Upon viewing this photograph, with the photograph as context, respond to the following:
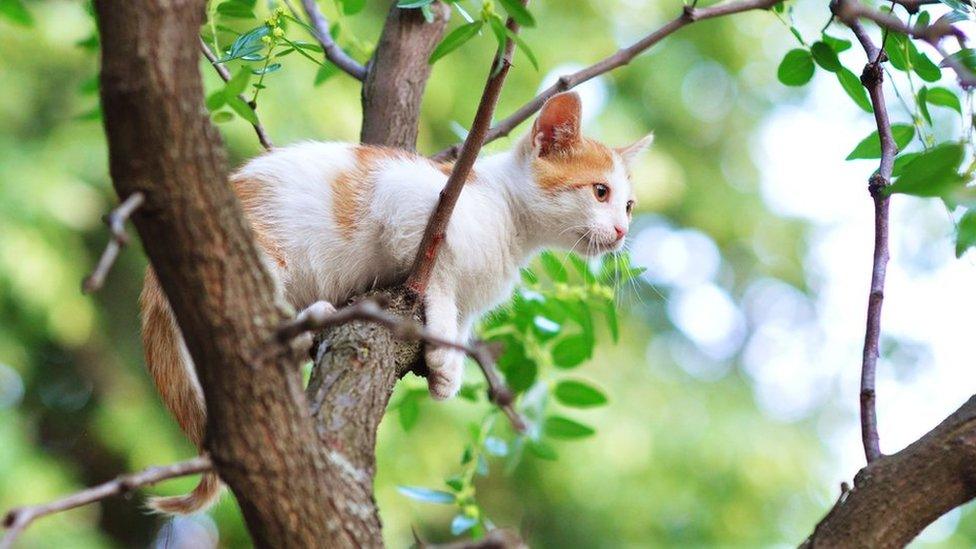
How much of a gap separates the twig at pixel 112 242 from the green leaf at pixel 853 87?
3.65 ft

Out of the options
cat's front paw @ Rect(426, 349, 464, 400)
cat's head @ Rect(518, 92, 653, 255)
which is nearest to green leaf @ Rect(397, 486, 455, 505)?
cat's front paw @ Rect(426, 349, 464, 400)

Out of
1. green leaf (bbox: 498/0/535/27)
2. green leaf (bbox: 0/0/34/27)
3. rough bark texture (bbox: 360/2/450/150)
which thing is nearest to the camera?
green leaf (bbox: 498/0/535/27)

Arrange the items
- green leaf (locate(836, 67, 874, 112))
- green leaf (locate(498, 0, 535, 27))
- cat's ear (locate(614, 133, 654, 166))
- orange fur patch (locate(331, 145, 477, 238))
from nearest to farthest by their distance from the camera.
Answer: green leaf (locate(498, 0, 535, 27)), green leaf (locate(836, 67, 874, 112)), orange fur patch (locate(331, 145, 477, 238)), cat's ear (locate(614, 133, 654, 166))

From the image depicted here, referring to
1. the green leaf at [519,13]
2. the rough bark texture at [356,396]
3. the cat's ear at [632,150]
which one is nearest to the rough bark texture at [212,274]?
the rough bark texture at [356,396]

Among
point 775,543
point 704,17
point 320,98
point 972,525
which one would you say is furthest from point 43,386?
point 972,525

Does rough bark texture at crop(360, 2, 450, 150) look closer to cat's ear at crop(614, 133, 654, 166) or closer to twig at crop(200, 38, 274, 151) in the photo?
twig at crop(200, 38, 274, 151)

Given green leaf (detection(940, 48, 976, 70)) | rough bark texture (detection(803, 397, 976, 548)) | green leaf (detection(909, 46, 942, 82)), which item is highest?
green leaf (detection(909, 46, 942, 82))

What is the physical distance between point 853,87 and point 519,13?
2.31 ft

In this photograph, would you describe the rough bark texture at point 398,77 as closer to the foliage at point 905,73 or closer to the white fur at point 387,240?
the white fur at point 387,240

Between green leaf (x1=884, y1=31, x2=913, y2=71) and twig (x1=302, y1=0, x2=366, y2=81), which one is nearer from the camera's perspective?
green leaf (x1=884, y1=31, x2=913, y2=71)

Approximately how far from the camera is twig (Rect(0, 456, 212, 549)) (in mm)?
908

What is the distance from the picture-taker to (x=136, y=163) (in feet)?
3.17

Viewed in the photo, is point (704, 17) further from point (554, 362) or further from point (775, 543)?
point (775, 543)

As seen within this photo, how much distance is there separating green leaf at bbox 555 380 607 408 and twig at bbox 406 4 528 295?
0.52 metres
